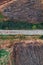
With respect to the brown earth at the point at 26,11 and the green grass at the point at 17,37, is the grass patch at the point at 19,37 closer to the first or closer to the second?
the green grass at the point at 17,37

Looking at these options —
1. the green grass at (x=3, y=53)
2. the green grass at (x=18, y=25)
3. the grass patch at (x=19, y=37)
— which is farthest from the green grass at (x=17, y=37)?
the green grass at (x=3, y=53)

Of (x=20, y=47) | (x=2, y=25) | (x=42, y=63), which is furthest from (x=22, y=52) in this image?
(x=2, y=25)

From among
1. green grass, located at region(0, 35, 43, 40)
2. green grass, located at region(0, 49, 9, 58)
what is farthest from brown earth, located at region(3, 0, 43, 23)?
green grass, located at region(0, 49, 9, 58)

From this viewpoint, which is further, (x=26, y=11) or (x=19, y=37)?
(x=26, y=11)

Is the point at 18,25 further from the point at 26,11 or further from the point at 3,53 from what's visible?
the point at 3,53

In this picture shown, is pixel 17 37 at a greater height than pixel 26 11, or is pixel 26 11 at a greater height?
pixel 26 11

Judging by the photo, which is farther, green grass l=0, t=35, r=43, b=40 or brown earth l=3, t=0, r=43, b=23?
brown earth l=3, t=0, r=43, b=23

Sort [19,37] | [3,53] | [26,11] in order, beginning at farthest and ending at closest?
[26,11] → [19,37] → [3,53]

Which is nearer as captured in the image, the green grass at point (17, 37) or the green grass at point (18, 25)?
the green grass at point (17, 37)

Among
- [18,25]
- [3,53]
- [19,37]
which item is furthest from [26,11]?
[3,53]

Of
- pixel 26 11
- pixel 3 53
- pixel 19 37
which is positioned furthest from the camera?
pixel 26 11

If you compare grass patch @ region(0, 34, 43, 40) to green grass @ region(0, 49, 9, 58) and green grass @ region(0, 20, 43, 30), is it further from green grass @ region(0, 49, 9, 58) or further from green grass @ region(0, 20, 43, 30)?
green grass @ region(0, 49, 9, 58)
